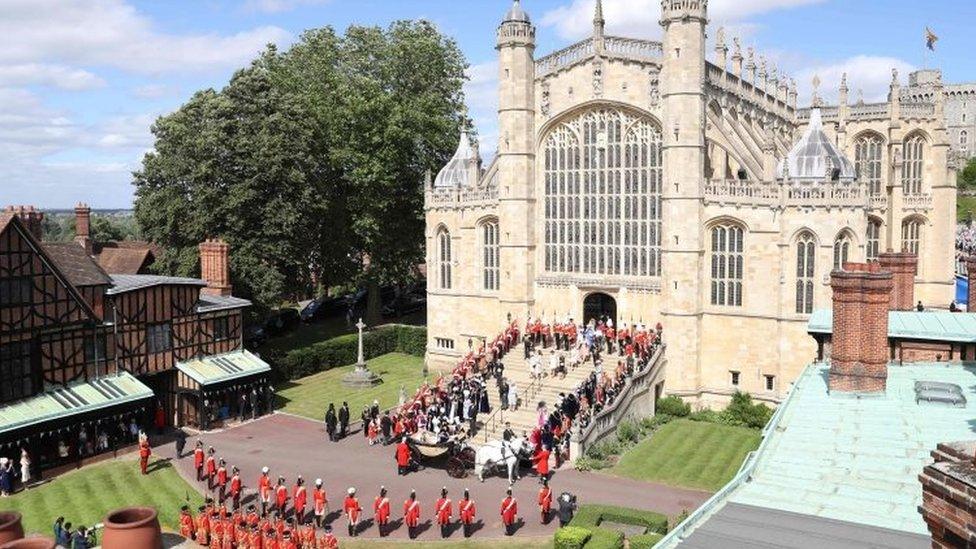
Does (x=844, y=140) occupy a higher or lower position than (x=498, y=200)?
higher

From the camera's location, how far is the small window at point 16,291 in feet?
84.0

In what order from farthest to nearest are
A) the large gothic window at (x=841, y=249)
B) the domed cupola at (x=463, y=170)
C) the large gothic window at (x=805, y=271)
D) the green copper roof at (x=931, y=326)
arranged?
1. the domed cupola at (x=463, y=170)
2. the large gothic window at (x=805, y=271)
3. the large gothic window at (x=841, y=249)
4. the green copper roof at (x=931, y=326)

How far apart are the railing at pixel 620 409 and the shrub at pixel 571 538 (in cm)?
776

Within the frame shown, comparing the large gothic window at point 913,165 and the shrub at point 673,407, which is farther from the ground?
the large gothic window at point 913,165

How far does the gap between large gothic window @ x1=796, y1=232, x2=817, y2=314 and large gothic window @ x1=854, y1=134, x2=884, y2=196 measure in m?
21.1

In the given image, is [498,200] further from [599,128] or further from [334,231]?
[334,231]

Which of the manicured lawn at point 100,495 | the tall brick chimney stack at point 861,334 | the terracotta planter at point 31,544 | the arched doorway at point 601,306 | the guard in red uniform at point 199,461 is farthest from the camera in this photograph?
the arched doorway at point 601,306

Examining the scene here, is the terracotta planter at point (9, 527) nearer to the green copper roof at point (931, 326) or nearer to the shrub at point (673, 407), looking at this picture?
the green copper roof at point (931, 326)

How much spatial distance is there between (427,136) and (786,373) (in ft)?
81.7

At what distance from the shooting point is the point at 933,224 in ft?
167

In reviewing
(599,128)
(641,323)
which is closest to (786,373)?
(641,323)

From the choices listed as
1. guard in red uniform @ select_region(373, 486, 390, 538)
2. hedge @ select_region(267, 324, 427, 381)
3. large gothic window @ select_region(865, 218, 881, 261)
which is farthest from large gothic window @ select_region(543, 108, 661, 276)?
guard in red uniform @ select_region(373, 486, 390, 538)

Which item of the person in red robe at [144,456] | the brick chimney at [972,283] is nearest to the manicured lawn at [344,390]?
the person in red robe at [144,456]

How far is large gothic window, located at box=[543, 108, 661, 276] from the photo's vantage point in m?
36.8
